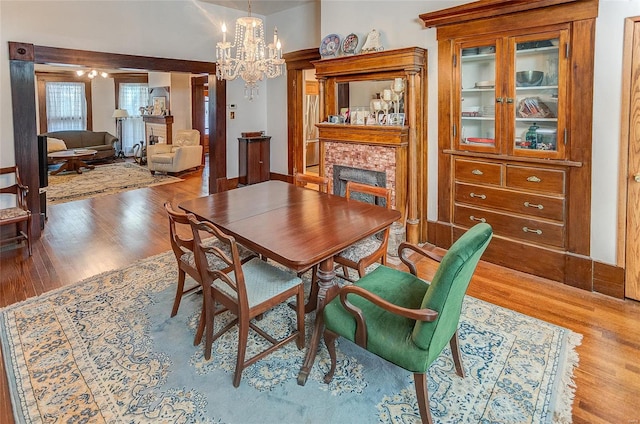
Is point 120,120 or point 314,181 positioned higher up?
point 120,120

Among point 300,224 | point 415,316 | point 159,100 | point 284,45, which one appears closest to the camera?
point 415,316

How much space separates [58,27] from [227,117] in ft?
8.93

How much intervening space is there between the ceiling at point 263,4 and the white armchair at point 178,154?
340cm

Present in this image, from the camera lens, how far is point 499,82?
3.62 m

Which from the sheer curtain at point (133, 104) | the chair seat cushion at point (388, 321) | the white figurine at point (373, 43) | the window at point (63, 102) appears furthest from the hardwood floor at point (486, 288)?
the window at point (63, 102)

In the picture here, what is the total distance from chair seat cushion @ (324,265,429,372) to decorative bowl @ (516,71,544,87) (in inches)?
90.0

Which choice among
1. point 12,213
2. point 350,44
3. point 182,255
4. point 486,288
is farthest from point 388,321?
point 12,213

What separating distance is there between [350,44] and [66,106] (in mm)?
9898

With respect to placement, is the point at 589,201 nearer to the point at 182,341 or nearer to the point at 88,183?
the point at 182,341

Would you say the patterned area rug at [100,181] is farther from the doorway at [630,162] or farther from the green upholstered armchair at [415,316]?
the doorway at [630,162]

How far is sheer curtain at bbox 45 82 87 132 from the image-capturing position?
35.7 feet

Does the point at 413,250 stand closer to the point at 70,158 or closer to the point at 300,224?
→ the point at 300,224

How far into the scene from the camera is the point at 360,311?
185 cm

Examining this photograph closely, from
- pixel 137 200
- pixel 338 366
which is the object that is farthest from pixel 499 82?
pixel 137 200
